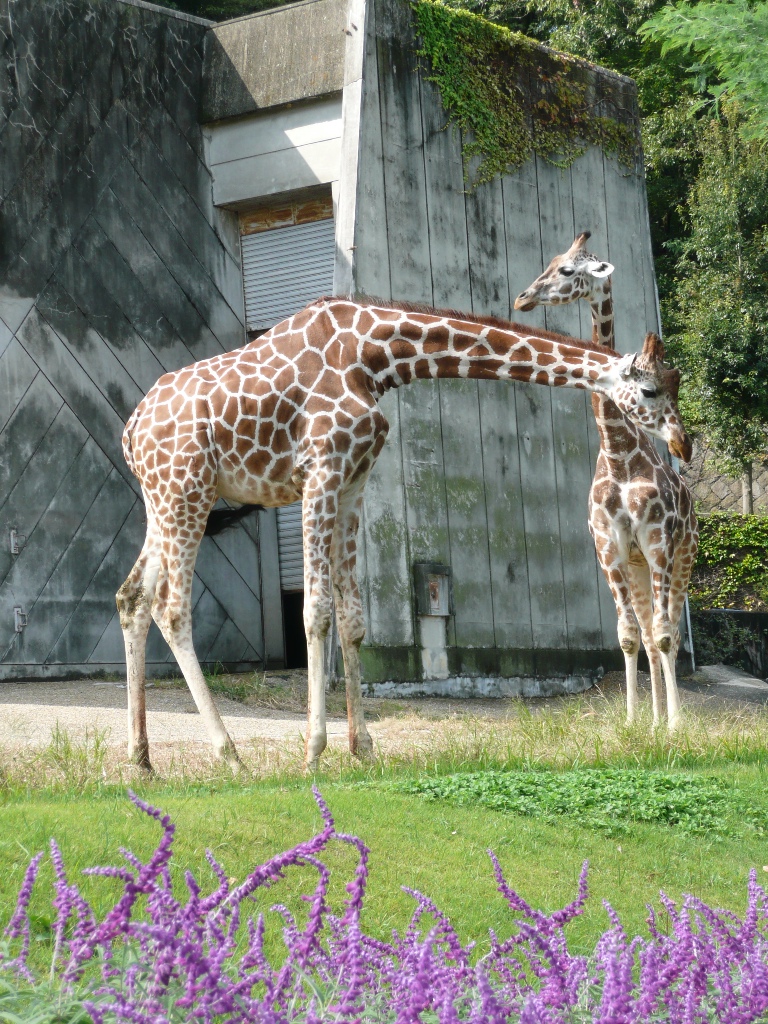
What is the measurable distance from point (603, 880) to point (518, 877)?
1.46 feet

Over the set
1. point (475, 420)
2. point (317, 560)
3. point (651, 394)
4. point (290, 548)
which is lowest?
point (317, 560)

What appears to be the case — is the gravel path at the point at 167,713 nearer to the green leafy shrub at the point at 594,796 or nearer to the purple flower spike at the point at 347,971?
the green leafy shrub at the point at 594,796

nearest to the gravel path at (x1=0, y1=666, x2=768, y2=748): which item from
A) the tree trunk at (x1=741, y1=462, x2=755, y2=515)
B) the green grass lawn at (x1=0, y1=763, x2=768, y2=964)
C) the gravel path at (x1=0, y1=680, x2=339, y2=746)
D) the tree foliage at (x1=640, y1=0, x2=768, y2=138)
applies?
the gravel path at (x1=0, y1=680, x2=339, y2=746)

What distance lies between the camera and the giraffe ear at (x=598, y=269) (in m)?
9.65

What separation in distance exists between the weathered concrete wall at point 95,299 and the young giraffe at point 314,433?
5.00 metres

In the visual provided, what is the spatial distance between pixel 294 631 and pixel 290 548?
3.70 feet

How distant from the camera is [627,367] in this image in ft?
25.9

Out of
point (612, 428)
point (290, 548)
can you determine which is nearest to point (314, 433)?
point (612, 428)

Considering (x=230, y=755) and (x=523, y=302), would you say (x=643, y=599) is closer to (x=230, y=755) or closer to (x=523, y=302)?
(x=523, y=302)

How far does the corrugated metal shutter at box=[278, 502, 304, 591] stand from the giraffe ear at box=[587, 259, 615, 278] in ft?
19.1

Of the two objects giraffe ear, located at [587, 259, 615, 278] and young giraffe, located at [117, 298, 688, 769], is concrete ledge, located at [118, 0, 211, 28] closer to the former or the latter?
giraffe ear, located at [587, 259, 615, 278]

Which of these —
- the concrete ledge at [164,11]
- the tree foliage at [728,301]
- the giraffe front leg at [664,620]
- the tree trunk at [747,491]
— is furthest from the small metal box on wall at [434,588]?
the tree trunk at [747,491]

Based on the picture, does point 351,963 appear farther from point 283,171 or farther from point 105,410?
point 283,171

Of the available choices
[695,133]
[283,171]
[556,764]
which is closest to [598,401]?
[556,764]
